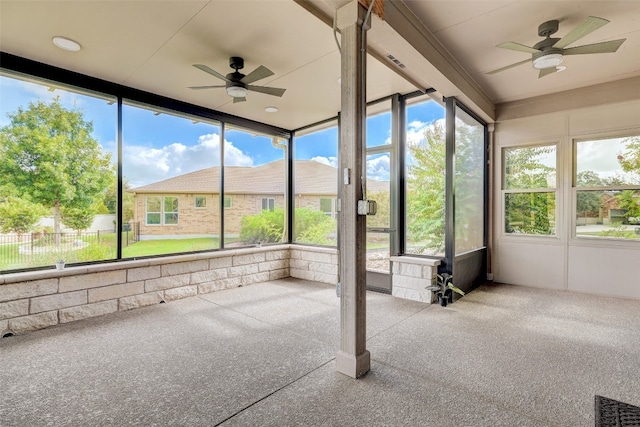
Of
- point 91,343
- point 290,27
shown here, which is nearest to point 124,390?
point 91,343

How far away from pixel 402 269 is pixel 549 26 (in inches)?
116

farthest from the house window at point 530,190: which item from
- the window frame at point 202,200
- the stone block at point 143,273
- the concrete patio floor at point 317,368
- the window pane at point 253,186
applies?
the stone block at point 143,273

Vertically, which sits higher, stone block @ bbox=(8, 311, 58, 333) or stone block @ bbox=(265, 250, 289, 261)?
stone block @ bbox=(265, 250, 289, 261)

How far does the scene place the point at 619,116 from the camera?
4.00 meters

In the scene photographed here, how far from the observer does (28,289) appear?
122 inches

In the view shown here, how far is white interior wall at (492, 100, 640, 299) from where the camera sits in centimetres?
401

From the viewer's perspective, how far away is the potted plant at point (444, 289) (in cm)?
383

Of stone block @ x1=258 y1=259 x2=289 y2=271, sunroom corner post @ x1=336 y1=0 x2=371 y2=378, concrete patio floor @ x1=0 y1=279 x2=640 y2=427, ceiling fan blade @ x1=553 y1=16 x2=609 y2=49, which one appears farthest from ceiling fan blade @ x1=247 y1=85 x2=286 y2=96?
stone block @ x1=258 y1=259 x2=289 y2=271

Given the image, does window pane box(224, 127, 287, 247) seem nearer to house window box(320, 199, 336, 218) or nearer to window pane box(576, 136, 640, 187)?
house window box(320, 199, 336, 218)

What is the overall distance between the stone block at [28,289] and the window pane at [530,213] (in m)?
5.96

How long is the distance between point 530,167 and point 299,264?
3.94 metres

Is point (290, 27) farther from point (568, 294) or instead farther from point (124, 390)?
point (568, 294)

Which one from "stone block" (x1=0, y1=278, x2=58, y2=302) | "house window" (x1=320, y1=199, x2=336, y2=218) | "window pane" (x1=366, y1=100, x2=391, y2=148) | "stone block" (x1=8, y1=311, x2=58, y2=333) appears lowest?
"stone block" (x1=8, y1=311, x2=58, y2=333)

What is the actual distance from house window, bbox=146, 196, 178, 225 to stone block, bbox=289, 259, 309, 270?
6.73ft
